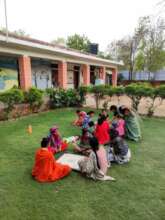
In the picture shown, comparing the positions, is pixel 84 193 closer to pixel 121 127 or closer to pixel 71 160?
pixel 71 160

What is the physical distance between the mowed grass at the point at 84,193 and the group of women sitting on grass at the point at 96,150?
15 centimetres

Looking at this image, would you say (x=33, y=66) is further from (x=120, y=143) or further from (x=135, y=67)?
(x=135, y=67)

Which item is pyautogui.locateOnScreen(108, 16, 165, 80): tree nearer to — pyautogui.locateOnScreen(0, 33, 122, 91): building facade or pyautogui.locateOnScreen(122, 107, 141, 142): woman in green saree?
pyautogui.locateOnScreen(0, 33, 122, 91): building facade

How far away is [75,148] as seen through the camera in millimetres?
4242

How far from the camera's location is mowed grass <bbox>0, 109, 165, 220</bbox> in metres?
2.28

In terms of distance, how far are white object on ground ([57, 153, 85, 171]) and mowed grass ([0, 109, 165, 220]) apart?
211mm

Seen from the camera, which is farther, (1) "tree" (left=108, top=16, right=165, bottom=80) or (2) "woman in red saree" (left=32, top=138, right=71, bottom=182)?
(1) "tree" (left=108, top=16, right=165, bottom=80)

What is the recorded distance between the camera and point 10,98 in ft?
22.6

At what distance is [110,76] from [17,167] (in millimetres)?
19742

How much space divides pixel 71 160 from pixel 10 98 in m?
4.33

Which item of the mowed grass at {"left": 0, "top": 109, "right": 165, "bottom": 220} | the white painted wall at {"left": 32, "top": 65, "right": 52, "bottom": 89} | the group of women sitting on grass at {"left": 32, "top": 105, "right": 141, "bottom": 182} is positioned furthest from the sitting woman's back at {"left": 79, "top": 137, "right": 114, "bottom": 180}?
the white painted wall at {"left": 32, "top": 65, "right": 52, "bottom": 89}

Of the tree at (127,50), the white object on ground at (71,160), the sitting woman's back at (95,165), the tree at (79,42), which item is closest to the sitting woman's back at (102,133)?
the white object on ground at (71,160)

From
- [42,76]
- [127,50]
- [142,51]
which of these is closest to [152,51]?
[142,51]

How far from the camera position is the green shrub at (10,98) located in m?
6.78
